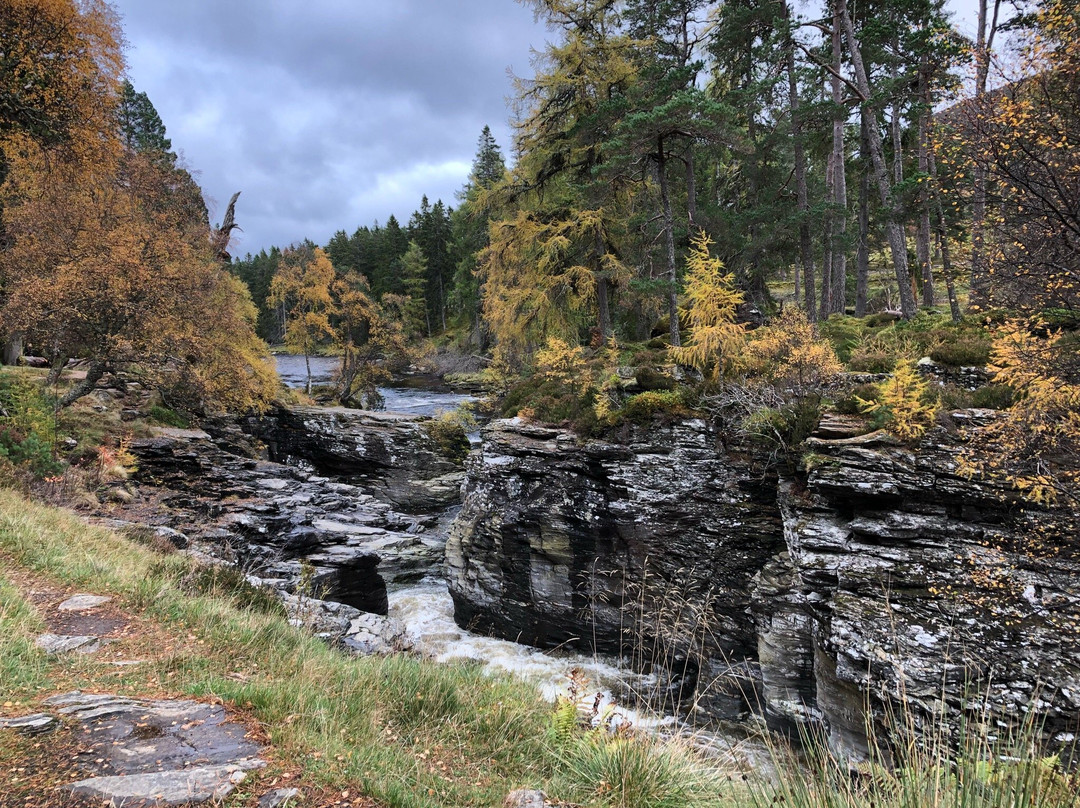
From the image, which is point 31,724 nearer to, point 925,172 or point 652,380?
point 652,380

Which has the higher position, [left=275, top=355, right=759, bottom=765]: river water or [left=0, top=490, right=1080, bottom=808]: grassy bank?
[left=0, top=490, right=1080, bottom=808]: grassy bank

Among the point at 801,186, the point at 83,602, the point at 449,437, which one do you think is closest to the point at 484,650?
the point at 83,602

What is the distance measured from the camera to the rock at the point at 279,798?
2.58 m

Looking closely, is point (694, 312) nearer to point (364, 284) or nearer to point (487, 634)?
point (487, 634)

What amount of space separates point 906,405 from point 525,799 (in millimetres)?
8107

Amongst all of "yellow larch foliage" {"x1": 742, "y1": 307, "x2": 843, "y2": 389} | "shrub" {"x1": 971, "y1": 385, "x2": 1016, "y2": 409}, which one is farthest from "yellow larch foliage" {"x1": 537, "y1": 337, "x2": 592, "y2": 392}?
"shrub" {"x1": 971, "y1": 385, "x2": 1016, "y2": 409}

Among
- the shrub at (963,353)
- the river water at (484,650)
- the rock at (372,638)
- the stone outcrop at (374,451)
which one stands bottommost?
the river water at (484,650)

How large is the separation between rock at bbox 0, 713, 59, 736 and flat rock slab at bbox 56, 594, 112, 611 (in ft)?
9.92

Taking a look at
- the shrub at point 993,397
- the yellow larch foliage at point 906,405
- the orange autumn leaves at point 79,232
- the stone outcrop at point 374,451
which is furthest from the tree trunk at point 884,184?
the orange autumn leaves at point 79,232

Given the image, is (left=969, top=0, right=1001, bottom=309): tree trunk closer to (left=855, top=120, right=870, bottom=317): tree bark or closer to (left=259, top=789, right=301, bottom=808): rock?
(left=259, top=789, right=301, bottom=808): rock

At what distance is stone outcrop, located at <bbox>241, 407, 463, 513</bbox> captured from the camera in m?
20.4

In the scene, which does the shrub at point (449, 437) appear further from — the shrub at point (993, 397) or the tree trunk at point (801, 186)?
the shrub at point (993, 397)

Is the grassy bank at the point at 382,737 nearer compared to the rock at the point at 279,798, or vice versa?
the grassy bank at the point at 382,737

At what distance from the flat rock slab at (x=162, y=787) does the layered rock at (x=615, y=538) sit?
23.4ft
